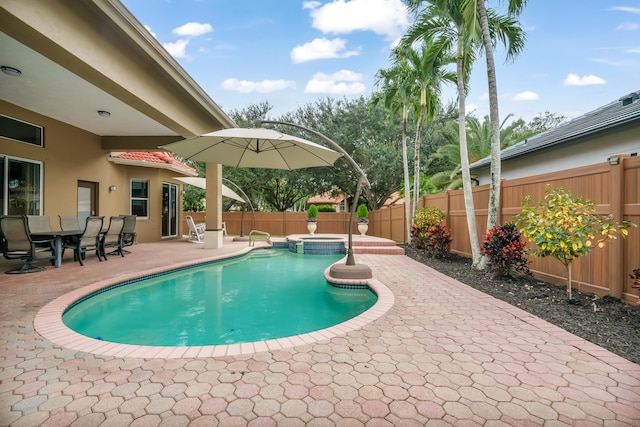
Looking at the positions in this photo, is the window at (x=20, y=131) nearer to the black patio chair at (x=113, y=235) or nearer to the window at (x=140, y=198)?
the black patio chair at (x=113, y=235)

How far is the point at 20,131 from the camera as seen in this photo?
8.52m

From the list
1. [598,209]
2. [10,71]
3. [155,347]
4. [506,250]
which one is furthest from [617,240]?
[10,71]

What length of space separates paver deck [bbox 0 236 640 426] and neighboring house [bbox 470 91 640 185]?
5700mm

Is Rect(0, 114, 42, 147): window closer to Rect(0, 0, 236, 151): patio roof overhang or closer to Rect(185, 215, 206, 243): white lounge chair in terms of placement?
Rect(0, 0, 236, 151): patio roof overhang

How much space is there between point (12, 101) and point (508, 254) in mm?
11500

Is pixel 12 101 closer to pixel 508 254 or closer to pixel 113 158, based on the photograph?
pixel 113 158

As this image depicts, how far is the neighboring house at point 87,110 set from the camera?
4324 millimetres

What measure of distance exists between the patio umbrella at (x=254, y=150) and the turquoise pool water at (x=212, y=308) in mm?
2752

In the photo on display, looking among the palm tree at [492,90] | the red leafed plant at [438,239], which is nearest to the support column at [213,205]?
the red leafed plant at [438,239]

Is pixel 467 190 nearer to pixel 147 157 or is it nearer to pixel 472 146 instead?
pixel 472 146

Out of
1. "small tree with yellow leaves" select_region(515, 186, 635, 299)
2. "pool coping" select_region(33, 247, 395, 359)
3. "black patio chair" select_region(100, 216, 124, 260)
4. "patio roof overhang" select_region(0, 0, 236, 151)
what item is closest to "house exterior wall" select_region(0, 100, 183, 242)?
"patio roof overhang" select_region(0, 0, 236, 151)

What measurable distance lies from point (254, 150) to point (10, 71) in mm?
4509

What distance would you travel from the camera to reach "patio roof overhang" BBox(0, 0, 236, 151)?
397cm

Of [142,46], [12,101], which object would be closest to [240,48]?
[12,101]
